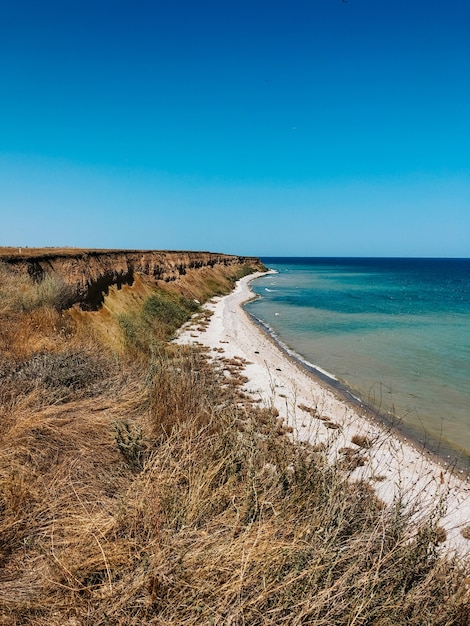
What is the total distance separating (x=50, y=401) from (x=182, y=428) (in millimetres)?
2198

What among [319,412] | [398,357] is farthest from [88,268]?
[398,357]

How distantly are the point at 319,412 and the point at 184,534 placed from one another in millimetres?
9299

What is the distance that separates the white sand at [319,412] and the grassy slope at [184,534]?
2.07 metres

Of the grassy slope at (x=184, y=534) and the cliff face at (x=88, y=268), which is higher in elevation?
the cliff face at (x=88, y=268)

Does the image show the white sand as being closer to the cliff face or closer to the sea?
the sea

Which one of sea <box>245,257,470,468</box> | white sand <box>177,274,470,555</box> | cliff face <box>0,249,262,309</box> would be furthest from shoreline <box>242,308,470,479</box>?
cliff face <box>0,249,262,309</box>

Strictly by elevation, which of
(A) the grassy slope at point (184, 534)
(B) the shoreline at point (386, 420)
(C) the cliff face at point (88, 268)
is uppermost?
(C) the cliff face at point (88, 268)

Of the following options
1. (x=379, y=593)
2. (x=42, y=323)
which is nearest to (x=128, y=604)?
(x=379, y=593)

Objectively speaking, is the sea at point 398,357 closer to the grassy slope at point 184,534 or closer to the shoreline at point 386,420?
the shoreline at point 386,420

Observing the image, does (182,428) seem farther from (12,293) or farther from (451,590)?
(12,293)

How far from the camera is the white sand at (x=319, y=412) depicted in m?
6.72

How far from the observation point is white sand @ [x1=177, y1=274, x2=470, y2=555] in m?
6.72

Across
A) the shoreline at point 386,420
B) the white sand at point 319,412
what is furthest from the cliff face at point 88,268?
the shoreline at point 386,420

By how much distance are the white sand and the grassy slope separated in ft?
6.79
